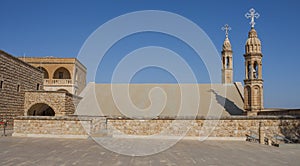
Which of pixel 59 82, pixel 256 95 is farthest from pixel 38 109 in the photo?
pixel 256 95

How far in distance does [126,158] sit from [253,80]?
1598 cm

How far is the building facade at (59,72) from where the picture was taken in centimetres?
3812

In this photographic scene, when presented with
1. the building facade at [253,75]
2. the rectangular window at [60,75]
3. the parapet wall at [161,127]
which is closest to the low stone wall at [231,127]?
the parapet wall at [161,127]

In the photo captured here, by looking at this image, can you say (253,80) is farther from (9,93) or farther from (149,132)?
(9,93)

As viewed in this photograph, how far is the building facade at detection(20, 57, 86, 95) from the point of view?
125 feet

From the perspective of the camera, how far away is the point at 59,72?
41.6m

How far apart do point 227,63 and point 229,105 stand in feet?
24.5

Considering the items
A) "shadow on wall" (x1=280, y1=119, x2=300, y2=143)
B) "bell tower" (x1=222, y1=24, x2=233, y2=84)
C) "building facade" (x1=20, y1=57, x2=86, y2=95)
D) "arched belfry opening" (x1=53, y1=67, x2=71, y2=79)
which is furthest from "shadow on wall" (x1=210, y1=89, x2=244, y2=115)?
"arched belfry opening" (x1=53, y1=67, x2=71, y2=79)

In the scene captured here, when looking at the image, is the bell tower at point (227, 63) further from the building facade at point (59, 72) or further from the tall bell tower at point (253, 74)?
the building facade at point (59, 72)

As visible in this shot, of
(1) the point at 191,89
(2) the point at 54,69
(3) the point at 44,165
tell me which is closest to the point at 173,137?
(3) the point at 44,165

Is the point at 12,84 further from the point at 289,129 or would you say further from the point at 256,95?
the point at 289,129

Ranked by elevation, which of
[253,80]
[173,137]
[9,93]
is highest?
[253,80]

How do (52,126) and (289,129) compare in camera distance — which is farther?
(52,126)

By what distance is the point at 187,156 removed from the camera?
9602mm
